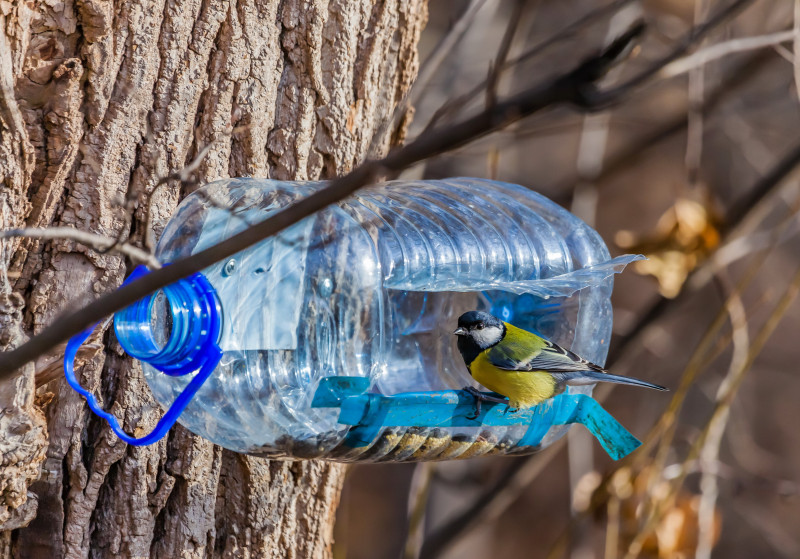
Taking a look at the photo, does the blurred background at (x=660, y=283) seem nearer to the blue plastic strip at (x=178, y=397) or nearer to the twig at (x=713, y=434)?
the twig at (x=713, y=434)

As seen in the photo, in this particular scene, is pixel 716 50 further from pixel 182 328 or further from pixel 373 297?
pixel 182 328

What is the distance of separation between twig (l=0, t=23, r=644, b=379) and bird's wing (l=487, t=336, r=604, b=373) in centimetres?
116

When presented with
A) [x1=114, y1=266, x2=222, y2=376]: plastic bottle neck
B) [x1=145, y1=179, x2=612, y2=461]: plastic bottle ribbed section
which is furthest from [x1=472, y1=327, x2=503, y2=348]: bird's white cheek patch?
[x1=114, y1=266, x2=222, y2=376]: plastic bottle neck

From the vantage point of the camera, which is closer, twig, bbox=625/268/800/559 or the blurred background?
twig, bbox=625/268/800/559

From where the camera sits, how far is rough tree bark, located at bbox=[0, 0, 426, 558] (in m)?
1.54

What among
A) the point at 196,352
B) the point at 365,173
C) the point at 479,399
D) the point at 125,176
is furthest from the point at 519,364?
the point at 365,173

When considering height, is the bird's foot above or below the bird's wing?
below

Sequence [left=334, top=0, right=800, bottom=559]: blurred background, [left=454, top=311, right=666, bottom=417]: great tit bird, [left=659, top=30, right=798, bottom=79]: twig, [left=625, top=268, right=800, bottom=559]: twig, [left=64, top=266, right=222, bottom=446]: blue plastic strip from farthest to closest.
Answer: [left=334, top=0, right=800, bottom=559]: blurred background
[left=625, top=268, right=800, bottom=559]: twig
[left=659, top=30, right=798, bottom=79]: twig
[left=454, top=311, right=666, bottom=417]: great tit bird
[left=64, top=266, right=222, bottom=446]: blue plastic strip

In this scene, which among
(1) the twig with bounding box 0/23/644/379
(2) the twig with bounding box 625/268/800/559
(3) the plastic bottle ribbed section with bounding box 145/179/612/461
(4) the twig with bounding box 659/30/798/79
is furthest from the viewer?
(2) the twig with bounding box 625/268/800/559

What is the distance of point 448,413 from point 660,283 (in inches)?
70.4

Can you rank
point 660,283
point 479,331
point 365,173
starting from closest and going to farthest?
point 365,173 < point 479,331 < point 660,283

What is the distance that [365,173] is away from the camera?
0.71 metres

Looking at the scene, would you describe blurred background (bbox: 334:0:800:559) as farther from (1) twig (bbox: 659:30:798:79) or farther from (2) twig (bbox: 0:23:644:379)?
(2) twig (bbox: 0:23:644:379)

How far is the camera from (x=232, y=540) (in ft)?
6.03
